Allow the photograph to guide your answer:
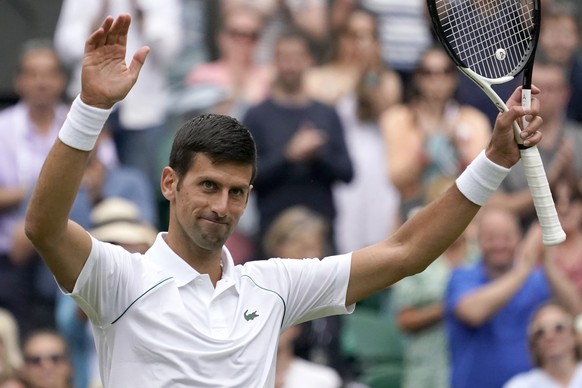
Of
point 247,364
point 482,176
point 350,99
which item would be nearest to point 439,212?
point 482,176

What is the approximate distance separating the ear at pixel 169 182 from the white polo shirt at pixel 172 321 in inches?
6.2

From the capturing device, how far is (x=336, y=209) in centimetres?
934

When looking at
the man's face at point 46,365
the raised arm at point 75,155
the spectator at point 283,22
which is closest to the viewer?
A: the raised arm at point 75,155

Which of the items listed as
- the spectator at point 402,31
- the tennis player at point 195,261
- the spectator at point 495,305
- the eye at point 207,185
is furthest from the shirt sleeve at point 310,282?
the spectator at point 402,31

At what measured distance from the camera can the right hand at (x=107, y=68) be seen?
3.97 metres

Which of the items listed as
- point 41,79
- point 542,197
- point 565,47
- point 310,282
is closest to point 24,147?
point 41,79

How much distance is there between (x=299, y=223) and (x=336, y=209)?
2.12ft

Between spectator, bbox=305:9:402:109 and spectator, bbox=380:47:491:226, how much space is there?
7.1 inches

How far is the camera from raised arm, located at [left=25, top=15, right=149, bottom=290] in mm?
3922

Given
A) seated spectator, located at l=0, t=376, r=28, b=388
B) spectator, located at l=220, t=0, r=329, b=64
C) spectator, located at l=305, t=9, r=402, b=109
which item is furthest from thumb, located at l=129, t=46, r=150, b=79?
spectator, located at l=220, t=0, r=329, b=64

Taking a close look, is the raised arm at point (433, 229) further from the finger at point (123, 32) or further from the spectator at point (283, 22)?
the spectator at point (283, 22)

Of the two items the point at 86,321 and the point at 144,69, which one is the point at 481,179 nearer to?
the point at 86,321

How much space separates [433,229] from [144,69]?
17.2 ft

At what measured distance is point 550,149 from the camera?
9.38 metres
